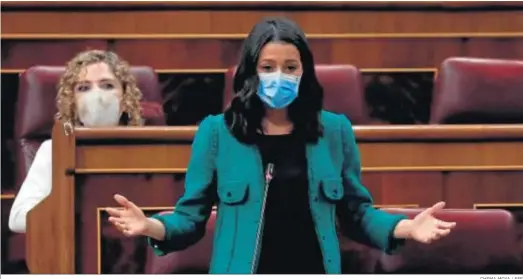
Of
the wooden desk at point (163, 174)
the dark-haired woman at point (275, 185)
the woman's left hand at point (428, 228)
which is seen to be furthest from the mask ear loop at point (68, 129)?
the woman's left hand at point (428, 228)

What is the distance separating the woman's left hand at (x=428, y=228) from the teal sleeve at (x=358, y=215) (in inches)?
0.6

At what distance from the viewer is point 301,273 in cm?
51

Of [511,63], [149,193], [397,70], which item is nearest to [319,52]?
[397,70]

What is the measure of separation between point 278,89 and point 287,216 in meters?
0.07

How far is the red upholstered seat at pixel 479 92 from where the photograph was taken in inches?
30.0

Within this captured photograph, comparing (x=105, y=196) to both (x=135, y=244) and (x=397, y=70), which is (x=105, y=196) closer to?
(x=135, y=244)

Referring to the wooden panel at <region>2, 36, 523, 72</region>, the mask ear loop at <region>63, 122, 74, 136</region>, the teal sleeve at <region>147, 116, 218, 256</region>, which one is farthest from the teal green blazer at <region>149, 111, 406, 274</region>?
the wooden panel at <region>2, 36, 523, 72</region>

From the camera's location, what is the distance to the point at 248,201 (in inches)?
20.5

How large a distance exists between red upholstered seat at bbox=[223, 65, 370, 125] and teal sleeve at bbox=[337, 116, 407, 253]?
0.22m

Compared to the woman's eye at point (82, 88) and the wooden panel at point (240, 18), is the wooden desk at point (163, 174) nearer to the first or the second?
the woman's eye at point (82, 88)

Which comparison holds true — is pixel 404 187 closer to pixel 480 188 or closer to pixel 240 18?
pixel 480 188

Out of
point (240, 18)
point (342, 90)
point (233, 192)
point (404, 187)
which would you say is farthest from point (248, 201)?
point (240, 18)

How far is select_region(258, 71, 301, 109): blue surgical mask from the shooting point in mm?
529

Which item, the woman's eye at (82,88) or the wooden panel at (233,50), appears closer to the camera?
the woman's eye at (82,88)
